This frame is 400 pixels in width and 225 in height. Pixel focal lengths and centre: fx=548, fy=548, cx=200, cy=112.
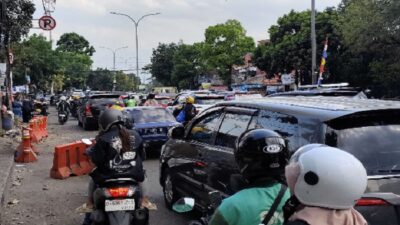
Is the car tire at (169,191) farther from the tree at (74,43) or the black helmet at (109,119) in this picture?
the tree at (74,43)

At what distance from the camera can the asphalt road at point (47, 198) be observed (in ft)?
24.9

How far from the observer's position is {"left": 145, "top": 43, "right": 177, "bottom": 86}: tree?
95.0m

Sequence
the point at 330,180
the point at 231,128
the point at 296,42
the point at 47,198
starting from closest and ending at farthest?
1. the point at 330,180
2. the point at 231,128
3. the point at 47,198
4. the point at 296,42

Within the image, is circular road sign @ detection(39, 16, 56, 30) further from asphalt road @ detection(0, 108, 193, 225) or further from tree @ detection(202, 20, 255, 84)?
tree @ detection(202, 20, 255, 84)

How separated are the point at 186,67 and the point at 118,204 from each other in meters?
78.7

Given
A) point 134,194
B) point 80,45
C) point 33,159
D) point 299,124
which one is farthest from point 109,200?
point 80,45

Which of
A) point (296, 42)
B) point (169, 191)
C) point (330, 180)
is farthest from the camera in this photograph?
point (296, 42)

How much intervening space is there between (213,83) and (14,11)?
2262 inches

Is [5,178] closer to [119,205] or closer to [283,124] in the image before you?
[119,205]

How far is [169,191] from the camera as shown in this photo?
791 centimetres

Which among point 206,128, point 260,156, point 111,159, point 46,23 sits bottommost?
point 111,159

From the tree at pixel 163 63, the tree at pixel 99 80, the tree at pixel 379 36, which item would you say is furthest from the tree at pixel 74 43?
the tree at pixel 379 36

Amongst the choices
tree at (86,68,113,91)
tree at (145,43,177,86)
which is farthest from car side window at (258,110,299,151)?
tree at (86,68,113,91)

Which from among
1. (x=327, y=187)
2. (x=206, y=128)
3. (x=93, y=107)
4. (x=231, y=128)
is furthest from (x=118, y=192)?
(x=93, y=107)
